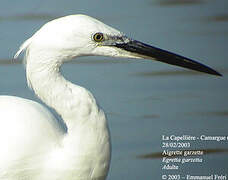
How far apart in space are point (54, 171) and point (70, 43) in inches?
18.5

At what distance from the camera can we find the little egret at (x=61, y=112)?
7.03ft

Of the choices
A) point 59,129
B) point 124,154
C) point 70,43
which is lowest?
point 124,154

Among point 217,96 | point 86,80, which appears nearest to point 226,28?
point 217,96

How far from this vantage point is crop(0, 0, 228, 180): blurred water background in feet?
10.1

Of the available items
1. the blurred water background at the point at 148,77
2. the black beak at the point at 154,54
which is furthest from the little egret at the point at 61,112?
the blurred water background at the point at 148,77

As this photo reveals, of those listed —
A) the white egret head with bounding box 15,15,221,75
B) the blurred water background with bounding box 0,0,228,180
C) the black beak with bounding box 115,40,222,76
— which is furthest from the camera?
the blurred water background with bounding box 0,0,228,180

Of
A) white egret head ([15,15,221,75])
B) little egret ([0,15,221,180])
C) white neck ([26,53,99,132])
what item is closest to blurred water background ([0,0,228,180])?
little egret ([0,15,221,180])

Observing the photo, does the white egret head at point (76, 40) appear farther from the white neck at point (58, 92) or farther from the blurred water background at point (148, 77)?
the blurred water background at point (148, 77)

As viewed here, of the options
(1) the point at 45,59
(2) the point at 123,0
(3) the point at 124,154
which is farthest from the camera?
(2) the point at 123,0

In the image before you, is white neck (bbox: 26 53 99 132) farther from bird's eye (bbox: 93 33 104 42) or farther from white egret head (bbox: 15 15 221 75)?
bird's eye (bbox: 93 33 104 42)

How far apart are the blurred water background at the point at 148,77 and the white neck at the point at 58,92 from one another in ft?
2.37

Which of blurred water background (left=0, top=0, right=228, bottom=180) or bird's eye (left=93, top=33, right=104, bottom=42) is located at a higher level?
bird's eye (left=93, top=33, right=104, bottom=42)

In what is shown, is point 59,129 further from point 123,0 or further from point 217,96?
point 123,0

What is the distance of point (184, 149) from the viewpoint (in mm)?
3055
